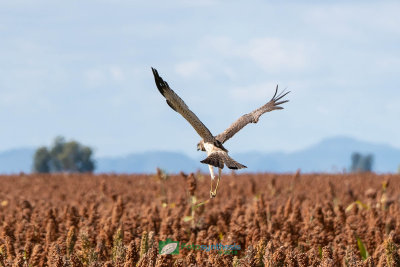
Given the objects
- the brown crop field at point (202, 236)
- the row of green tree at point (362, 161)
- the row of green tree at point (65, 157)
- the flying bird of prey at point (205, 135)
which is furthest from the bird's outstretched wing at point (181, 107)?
the row of green tree at point (362, 161)

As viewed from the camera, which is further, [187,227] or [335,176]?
[335,176]

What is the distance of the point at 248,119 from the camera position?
413 cm

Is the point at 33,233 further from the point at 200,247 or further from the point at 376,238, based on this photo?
the point at 376,238

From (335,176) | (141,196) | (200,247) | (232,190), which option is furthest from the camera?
(335,176)

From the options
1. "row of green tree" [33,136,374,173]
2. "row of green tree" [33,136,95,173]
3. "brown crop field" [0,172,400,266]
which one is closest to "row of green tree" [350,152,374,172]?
"row of green tree" [33,136,374,173]

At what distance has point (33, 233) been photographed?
6.16m

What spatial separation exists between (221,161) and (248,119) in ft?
3.73

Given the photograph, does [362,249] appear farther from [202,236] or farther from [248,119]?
[248,119]

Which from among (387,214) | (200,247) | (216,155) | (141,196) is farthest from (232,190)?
(216,155)

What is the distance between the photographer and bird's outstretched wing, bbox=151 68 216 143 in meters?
3.13

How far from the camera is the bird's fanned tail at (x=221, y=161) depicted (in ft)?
9.80

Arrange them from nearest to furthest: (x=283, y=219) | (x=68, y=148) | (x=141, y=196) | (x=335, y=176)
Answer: (x=283, y=219) → (x=141, y=196) → (x=335, y=176) → (x=68, y=148)

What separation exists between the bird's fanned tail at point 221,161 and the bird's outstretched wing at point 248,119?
0.45 metres

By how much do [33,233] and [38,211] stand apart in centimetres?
212
